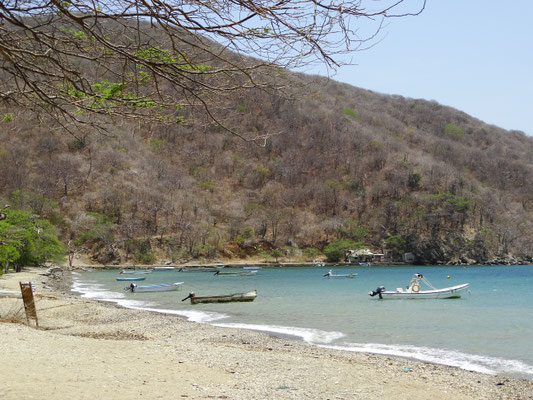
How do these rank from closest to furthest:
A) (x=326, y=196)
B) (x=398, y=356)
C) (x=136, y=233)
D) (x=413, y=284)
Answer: (x=398, y=356) → (x=413, y=284) → (x=136, y=233) → (x=326, y=196)

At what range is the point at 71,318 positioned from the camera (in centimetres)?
1703

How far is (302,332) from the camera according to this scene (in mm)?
16094

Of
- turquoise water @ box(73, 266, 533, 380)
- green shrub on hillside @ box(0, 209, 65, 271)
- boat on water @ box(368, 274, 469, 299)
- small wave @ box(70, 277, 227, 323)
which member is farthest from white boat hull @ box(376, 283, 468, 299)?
green shrub on hillside @ box(0, 209, 65, 271)

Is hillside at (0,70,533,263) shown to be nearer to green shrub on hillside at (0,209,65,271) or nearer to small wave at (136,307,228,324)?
green shrub on hillside at (0,209,65,271)

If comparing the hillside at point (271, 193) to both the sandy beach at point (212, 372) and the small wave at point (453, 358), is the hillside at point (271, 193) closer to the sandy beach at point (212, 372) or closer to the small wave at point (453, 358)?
the small wave at point (453, 358)

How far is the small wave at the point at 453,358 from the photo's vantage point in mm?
10661

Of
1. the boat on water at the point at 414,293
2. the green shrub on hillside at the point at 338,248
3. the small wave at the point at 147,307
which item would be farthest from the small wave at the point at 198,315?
the green shrub on hillside at the point at 338,248

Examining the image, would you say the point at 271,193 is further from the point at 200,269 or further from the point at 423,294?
the point at 423,294

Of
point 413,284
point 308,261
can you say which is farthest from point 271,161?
point 413,284

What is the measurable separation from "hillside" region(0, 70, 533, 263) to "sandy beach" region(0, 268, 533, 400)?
2080 inches

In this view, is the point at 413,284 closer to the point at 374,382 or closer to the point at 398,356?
the point at 398,356

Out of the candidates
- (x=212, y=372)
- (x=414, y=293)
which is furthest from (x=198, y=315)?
(x=212, y=372)

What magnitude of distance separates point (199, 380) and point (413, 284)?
65.6ft

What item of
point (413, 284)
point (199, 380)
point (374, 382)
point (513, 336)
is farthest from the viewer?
point (413, 284)
